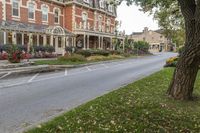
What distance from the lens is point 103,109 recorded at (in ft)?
24.3

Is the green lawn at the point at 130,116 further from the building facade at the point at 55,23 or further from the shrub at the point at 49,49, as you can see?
the shrub at the point at 49,49

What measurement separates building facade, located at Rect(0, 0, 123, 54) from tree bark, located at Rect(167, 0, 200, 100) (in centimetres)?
1778

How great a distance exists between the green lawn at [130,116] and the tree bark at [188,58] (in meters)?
0.41

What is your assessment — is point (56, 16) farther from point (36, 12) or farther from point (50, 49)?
point (50, 49)

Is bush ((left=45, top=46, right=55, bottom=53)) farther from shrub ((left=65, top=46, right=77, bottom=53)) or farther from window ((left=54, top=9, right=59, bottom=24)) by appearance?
window ((left=54, top=9, right=59, bottom=24))

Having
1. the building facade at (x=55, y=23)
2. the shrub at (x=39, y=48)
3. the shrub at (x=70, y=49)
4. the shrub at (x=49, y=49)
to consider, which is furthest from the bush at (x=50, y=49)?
the shrub at (x=70, y=49)

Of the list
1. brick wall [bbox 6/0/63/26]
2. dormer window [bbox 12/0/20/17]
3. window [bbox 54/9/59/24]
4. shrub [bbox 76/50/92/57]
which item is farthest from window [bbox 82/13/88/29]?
dormer window [bbox 12/0/20/17]

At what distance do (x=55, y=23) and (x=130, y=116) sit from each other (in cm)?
3412

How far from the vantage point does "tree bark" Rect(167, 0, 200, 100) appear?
8188 mm

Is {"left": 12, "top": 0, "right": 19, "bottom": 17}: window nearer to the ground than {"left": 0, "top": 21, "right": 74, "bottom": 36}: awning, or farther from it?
farther from it

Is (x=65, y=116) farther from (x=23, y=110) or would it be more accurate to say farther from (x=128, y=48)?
(x=128, y=48)

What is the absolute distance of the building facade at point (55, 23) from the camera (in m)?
30.4

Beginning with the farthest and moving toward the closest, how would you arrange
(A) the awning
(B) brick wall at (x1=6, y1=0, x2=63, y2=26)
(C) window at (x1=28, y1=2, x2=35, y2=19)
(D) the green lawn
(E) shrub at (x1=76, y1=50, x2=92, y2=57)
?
(C) window at (x1=28, y1=2, x2=35, y2=19) → (E) shrub at (x1=76, y1=50, x2=92, y2=57) → (B) brick wall at (x1=6, y1=0, x2=63, y2=26) → (A) the awning → (D) the green lawn

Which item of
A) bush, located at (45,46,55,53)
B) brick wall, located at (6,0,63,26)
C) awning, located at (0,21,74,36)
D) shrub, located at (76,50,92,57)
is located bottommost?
shrub, located at (76,50,92,57)
